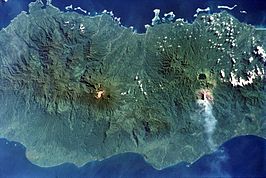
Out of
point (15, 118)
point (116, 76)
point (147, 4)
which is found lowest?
point (15, 118)

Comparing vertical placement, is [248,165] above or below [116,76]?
below

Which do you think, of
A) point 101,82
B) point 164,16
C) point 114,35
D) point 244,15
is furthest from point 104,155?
point 244,15

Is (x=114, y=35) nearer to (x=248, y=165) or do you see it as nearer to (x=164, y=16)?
(x=164, y=16)

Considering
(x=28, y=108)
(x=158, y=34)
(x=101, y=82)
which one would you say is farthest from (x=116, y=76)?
(x=28, y=108)

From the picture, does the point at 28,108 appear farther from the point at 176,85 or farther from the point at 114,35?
the point at 176,85

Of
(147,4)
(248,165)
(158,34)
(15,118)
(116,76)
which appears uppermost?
(147,4)

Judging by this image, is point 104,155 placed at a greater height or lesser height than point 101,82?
lesser
